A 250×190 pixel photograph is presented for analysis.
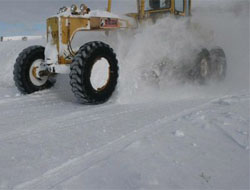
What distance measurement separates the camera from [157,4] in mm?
6289

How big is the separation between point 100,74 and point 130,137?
6.70 ft

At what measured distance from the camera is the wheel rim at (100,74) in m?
4.53

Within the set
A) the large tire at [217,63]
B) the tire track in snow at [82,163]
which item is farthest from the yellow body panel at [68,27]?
the large tire at [217,63]

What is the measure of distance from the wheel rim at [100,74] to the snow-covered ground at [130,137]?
0.34m

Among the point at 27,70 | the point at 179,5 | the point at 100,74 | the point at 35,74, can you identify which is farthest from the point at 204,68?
the point at 27,70

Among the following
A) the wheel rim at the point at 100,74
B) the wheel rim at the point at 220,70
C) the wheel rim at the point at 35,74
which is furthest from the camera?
the wheel rim at the point at 220,70

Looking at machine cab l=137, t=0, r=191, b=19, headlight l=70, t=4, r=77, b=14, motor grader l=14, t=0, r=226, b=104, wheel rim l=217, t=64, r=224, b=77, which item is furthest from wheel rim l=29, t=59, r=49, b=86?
wheel rim l=217, t=64, r=224, b=77

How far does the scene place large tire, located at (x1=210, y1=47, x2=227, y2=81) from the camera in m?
6.66

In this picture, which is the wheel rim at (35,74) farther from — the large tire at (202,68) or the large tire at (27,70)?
the large tire at (202,68)

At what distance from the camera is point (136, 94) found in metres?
5.03

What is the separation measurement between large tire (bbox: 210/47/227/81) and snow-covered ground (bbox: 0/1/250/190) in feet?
4.10

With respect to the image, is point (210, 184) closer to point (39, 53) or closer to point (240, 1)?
point (39, 53)

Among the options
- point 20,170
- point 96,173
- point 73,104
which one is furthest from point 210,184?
point 73,104

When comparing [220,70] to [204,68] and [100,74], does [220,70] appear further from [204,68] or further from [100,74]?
[100,74]
